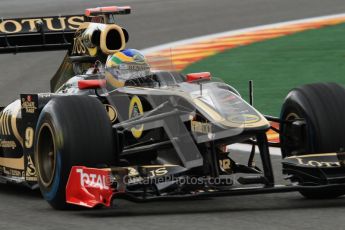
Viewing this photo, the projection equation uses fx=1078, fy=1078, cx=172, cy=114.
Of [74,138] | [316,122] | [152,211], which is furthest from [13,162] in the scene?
[316,122]

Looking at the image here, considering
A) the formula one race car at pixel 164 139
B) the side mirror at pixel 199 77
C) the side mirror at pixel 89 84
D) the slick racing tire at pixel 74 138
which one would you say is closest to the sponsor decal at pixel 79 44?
the formula one race car at pixel 164 139

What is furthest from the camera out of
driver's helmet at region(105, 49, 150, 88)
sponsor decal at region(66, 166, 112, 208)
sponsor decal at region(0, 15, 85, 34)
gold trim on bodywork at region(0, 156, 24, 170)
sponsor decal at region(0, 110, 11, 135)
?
sponsor decal at region(0, 15, 85, 34)

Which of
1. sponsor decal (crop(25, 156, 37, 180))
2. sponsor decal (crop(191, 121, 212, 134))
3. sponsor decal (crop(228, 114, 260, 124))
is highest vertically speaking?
sponsor decal (crop(228, 114, 260, 124))

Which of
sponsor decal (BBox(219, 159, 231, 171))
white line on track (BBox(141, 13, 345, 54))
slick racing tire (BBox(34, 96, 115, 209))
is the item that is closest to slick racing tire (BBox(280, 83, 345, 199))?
sponsor decal (BBox(219, 159, 231, 171))

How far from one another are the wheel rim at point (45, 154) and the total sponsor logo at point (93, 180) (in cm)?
62

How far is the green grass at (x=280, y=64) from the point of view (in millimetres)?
15227

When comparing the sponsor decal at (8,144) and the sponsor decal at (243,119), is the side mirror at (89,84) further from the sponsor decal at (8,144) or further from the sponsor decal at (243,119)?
the sponsor decal at (243,119)

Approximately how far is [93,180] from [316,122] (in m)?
1.85

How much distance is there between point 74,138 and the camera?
836 cm

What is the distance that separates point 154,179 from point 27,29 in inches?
170

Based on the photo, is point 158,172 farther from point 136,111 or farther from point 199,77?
point 199,77

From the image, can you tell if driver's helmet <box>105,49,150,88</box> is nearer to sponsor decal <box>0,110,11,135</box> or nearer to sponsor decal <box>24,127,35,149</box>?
sponsor decal <box>24,127,35,149</box>

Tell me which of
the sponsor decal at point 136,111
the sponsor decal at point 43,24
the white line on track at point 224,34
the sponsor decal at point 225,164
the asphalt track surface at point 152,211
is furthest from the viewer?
the white line on track at point 224,34

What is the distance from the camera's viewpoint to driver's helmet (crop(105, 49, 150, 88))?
9641mm
